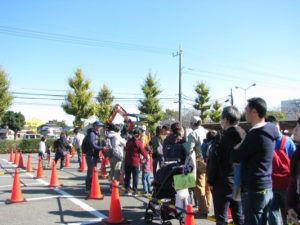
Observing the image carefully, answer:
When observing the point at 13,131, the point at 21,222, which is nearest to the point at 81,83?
the point at 21,222

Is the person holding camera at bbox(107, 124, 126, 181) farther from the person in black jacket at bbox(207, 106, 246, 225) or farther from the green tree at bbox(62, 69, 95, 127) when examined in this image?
the green tree at bbox(62, 69, 95, 127)

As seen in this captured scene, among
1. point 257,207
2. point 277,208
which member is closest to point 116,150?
point 277,208

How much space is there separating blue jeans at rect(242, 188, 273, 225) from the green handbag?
2082 mm

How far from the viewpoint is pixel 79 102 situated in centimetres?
3616

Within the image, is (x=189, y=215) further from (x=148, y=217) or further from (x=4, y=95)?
(x=4, y=95)

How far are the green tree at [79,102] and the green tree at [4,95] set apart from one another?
241 inches

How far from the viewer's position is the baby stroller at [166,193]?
229 inches

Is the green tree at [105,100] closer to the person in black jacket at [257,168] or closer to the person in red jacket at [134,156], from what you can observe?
the person in red jacket at [134,156]

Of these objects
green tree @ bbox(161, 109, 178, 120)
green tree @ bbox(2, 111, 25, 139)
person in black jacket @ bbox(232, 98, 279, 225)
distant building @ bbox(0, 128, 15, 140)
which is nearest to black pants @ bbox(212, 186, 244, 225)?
person in black jacket @ bbox(232, 98, 279, 225)

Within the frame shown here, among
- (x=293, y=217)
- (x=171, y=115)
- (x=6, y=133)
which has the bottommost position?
(x=293, y=217)

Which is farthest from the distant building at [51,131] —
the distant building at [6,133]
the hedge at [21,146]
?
the hedge at [21,146]

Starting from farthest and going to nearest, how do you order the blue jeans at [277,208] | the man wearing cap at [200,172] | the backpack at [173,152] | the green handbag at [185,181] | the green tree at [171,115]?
the green tree at [171,115] → the man wearing cap at [200,172] → the backpack at [173,152] → the green handbag at [185,181] → the blue jeans at [277,208]

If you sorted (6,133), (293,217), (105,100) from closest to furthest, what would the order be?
(293,217) < (105,100) < (6,133)

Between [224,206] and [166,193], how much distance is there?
7.18ft
